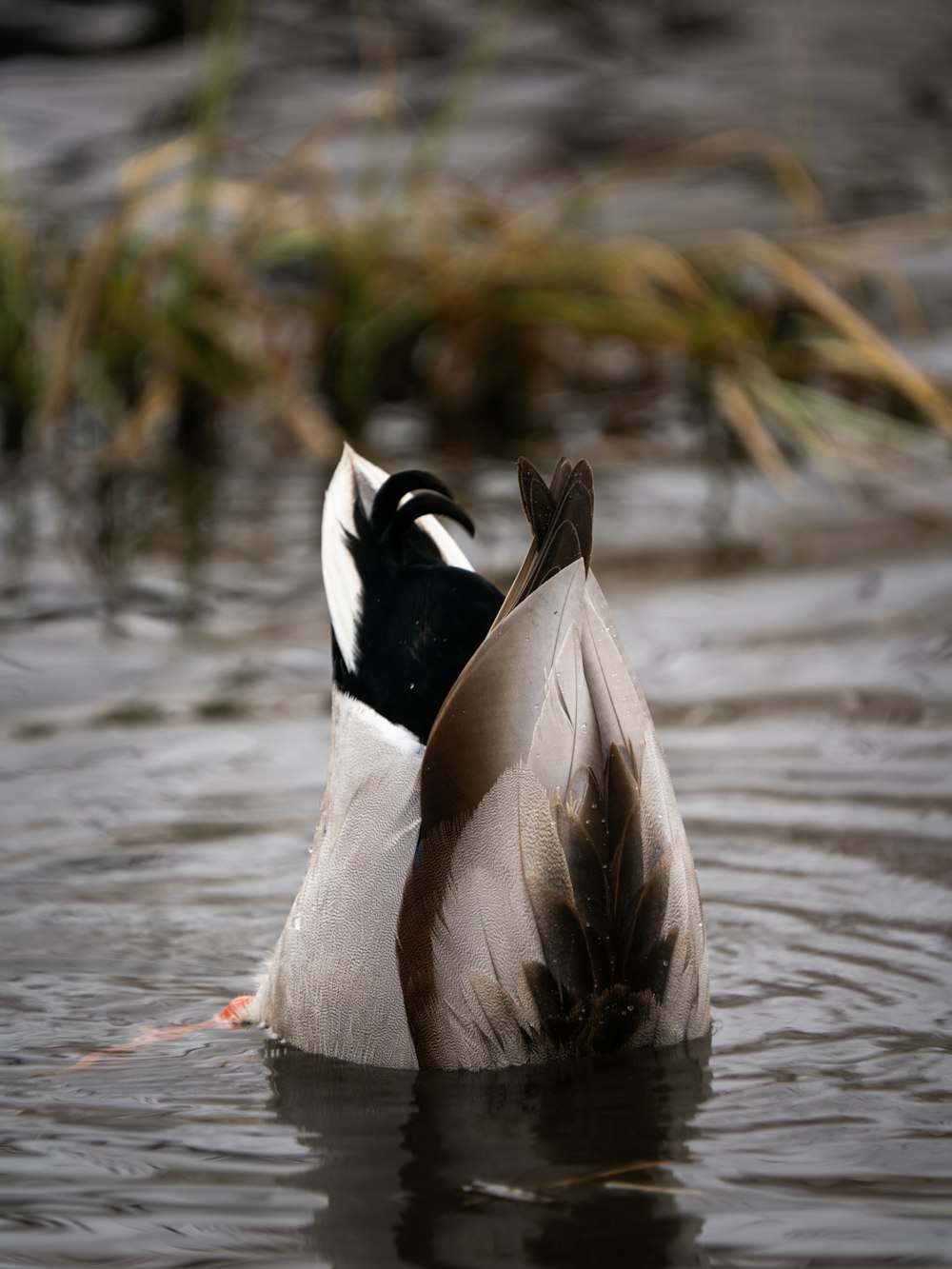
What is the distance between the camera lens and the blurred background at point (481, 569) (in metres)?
2.89

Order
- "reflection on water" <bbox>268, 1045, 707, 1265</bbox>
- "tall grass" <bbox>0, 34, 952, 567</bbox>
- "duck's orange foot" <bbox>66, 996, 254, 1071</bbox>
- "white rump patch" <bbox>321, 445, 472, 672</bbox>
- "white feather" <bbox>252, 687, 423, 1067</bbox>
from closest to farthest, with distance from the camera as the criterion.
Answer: "reflection on water" <bbox>268, 1045, 707, 1265</bbox> → "white feather" <bbox>252, 687, 423, 1067</bbox> → "white rump patch" <bbox>321, 445, 472, 672</bbox> → "duck's orange foot" <bbox>66, 996, 254, 1071</bbox> → "tall grass" <bbox>0, 34, 952, 567</bbox>

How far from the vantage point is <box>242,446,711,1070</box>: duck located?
2896mm

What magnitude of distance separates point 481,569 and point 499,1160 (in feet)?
11.8

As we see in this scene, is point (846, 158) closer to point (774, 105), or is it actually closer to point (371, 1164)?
point (774, 105)

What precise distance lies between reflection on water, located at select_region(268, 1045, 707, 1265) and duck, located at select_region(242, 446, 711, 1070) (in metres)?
0.05

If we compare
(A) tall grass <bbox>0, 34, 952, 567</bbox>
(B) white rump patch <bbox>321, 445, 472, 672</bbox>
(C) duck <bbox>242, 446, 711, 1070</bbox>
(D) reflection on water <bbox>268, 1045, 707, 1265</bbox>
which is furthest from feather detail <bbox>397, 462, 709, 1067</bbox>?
(A) tall grass <bbox>0, 34, 952, 567</bbox>

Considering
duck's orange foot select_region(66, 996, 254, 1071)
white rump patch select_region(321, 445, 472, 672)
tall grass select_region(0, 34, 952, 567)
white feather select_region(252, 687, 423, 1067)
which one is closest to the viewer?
white feather select_region(252, 687, 423, 1067)

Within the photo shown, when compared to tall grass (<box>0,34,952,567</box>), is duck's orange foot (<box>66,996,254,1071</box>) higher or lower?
lower

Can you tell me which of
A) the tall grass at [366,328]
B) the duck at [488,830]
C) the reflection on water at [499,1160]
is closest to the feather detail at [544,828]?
the duck at [488,830]

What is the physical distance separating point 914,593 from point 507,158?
20.9 ft

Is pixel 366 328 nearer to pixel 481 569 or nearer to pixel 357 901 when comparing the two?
pixel 481 569

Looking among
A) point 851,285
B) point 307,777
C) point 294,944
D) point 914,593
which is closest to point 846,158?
point 851,285

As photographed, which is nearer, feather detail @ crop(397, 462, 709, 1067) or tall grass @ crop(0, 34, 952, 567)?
feather detail @ crop(397, 462, 709, 1067)

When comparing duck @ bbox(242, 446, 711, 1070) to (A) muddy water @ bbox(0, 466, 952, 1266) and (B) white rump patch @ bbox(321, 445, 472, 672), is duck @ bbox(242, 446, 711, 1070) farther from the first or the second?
(A) muddy water @ bbox(0, 466, 952, 1266)
